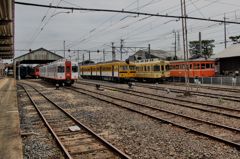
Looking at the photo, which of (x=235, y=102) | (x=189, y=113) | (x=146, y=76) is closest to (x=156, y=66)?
(x=146, y=76)

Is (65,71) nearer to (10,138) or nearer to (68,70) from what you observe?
(68,70)

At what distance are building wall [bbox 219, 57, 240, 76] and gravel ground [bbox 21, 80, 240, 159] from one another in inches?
1042

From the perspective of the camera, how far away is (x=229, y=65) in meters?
38.7

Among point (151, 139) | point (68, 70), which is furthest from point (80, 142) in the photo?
point (68, 70)

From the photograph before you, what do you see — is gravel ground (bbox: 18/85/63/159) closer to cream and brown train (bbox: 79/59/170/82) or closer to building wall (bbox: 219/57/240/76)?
cream and brown train (bbox: 79/59/170/82)

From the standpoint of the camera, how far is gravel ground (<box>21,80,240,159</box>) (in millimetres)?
7898

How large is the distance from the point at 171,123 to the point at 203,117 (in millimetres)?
2190

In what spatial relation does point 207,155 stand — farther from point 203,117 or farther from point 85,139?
point 203,117

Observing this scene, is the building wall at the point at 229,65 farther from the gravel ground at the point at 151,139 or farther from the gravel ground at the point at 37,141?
the gravel ground at the point at 37,141

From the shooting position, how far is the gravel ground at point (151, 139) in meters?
7.90

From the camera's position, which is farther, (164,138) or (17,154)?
(164,138)

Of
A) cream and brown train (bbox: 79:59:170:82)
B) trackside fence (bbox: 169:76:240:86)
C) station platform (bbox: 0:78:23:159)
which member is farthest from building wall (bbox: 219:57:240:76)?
station platform (bbox: 0:78:23:159)

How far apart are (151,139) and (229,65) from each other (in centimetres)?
3181

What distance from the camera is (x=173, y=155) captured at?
7781mm
